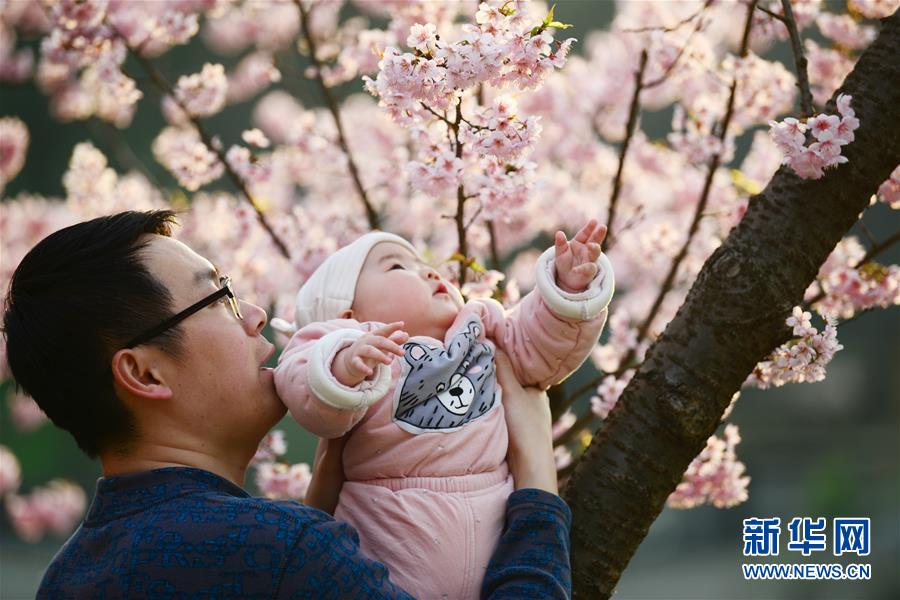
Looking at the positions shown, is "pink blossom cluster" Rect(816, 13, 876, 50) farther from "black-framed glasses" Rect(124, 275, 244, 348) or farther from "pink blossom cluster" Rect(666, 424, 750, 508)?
"black-framed glasses" Rect(124, 275, 244, 348)

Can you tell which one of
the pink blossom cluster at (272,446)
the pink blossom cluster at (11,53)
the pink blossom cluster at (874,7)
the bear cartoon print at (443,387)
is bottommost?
the bear cartoon print at (443,387)

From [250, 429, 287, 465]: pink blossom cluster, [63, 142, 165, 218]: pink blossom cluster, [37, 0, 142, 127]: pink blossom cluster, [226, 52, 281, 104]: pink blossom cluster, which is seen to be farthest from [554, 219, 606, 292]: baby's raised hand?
[63, 142, 165, 218]: pink blossom cluster

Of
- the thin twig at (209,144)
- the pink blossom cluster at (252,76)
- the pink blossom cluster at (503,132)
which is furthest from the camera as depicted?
the pink blossom cluster at (252,76)

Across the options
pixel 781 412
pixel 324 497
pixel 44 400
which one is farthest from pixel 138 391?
pixel 781 412

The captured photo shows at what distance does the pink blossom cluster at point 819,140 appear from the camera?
1582 millimetres

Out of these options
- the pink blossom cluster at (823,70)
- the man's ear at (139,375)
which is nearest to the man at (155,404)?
the man's ear at (139,375)

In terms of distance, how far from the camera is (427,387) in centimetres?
154

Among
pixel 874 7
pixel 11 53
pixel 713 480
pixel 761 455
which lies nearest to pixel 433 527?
pixel 713 480

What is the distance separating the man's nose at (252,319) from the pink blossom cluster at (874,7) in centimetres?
187

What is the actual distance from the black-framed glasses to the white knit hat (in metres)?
0.20

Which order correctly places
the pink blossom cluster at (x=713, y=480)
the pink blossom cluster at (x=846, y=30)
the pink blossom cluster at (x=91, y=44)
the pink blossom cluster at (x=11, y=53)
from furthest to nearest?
the pink blossom cluster at (x=11, y=53), the pink blossom cluster at (x=846, y=30), the pink blossom cluster at (x=91, y=44), the pink blossom cluster at (x=713, y=480)

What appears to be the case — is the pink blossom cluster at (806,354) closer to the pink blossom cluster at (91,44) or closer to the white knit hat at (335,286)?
the white knit hat at (335,286)

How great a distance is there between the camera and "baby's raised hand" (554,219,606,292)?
1.50m

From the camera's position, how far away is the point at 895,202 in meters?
2.08
